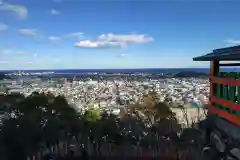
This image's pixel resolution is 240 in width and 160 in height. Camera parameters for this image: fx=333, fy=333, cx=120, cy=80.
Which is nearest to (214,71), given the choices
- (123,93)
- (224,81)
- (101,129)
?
(224,81)

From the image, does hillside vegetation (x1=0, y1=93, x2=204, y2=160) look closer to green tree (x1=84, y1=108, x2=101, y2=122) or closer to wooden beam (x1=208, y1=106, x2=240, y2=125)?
green tree (x1=84, y1=108, x2=101, y2=122)

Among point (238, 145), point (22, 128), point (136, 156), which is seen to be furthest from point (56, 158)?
point (238, 145)

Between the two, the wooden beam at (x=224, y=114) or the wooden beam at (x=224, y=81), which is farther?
the wooden beam at (x=224, y=81)

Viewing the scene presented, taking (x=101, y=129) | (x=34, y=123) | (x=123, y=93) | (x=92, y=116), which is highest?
(x=34, y=123)

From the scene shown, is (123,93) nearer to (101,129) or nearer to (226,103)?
(101,129)

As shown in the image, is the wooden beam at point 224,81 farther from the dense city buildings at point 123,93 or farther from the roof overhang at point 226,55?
the dense city buildings at point 123,93

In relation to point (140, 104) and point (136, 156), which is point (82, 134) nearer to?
point (136, 156)

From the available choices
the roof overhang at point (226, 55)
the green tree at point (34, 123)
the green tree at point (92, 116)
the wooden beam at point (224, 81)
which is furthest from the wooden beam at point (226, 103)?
the green tree at point (34, 123)

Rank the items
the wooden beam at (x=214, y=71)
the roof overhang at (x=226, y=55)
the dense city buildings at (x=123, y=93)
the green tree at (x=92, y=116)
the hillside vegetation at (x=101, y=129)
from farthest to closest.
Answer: the dense city buildings at (x=123, y=93)
the green tree at (x=92, y=116)
the hillside vegetation at (x=101, y=129)
the wooden beam at (x=214, y=71)
the roof overhang at (x=226, y=55)
